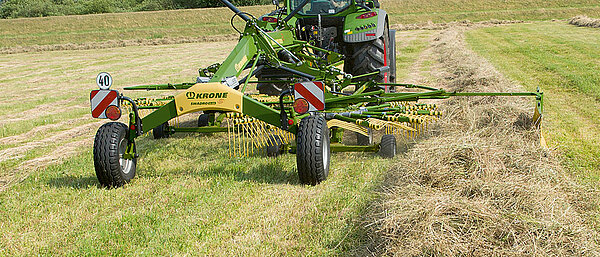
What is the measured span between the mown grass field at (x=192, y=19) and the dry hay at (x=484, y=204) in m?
30.4

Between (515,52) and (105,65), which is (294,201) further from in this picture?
(105,65)

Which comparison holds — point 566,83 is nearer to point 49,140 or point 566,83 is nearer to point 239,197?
point 239,197

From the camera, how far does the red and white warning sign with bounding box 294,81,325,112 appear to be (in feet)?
13.3

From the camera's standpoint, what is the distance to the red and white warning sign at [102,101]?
4.31 meters

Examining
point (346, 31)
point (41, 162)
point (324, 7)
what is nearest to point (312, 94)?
point (346, 31)

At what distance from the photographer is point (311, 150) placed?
12.7 ft

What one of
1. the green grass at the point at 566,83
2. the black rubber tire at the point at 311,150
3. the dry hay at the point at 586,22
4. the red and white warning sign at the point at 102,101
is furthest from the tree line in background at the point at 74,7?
the black rubber tire at the point at 311,150

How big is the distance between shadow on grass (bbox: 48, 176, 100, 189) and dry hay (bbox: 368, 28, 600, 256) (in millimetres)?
2637

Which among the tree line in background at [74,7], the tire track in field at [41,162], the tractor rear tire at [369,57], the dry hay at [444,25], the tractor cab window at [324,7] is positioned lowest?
the dry hay at [444,25]

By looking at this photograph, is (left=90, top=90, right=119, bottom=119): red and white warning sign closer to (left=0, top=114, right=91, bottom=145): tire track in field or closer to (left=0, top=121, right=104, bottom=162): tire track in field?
(left=0, top=121, right=104, bottom=162): tire track in field

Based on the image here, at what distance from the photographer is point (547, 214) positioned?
2672 millimetres

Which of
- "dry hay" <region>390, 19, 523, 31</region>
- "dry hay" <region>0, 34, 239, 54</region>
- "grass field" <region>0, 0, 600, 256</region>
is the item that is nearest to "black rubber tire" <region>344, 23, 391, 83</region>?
"grass field" <region>0, 0, 600, 256</region>

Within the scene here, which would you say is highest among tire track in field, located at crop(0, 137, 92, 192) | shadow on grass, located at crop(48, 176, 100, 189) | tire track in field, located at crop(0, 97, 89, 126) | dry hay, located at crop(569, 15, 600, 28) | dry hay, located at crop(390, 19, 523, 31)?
shadow on grass, located at crop(48, 176, 100, 189)

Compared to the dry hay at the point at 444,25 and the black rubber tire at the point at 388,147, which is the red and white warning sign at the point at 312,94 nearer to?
the black rubber tire at the point at 388,147
